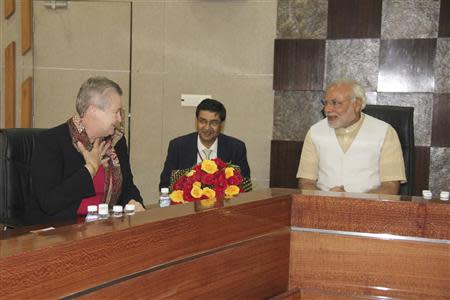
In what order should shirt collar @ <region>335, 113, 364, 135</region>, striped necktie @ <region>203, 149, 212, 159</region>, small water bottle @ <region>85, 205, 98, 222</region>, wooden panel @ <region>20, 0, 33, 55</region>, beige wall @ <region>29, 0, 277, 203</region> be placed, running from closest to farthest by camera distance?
small water bottle @ <region>85, 205, 98, 222</region>
shirt collar @ <region>335, 113, 364, 135</region>
striped necktie @ <region>203, 149, 212, 159</region>
beige wall @ <region>29, 0, 277, 203</region>
wooden panel @ <region>20, 0, 33, 55</region>

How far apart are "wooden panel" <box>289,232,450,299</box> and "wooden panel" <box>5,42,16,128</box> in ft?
11.2

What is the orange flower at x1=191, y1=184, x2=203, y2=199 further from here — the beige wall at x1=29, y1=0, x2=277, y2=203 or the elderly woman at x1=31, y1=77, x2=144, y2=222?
the beige wall at x1=29, y1=0, x2=277, y2=203

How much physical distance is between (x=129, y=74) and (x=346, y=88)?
6.54 ft

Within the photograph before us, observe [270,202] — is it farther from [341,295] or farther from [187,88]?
[187,88]

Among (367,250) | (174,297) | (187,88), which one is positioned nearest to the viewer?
(174,297)

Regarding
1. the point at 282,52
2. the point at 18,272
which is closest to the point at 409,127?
the point at 282,52

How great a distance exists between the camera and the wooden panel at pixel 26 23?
4590 mm

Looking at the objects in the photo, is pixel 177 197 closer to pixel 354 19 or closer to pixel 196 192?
pixel 196 192

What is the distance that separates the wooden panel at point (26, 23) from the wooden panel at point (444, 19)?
125 inches

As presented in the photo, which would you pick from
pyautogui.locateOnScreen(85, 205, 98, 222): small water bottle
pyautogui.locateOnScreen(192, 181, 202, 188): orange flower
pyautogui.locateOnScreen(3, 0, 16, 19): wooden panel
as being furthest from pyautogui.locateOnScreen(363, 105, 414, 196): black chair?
pyautogui.locateOnScreen(3, 0, 16, 19): wooden panel

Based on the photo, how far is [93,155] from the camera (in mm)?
2416

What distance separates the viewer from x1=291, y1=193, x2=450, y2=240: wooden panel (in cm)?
187

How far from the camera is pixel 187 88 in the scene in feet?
14.8

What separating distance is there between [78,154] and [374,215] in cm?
128
